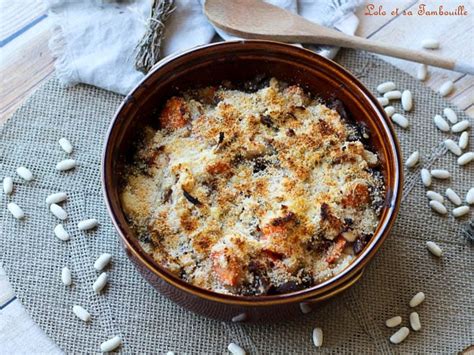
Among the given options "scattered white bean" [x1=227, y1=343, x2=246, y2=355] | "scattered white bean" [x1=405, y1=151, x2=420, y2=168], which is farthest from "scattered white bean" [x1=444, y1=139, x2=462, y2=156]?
"scattered white bean" [x1=227, y1=343, x2=246, y2=355]

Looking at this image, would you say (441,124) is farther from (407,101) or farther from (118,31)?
(118,31)

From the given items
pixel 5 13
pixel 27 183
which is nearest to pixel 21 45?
pixel 5 13

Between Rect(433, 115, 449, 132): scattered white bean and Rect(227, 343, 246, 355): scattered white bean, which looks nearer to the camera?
Rect(227, 343, 246, 355): scattered white bean

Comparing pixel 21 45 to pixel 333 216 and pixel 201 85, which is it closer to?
pixel 201 85

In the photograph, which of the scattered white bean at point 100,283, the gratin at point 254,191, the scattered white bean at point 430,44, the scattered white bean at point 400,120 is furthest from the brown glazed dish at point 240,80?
the scattered white bean at point 430,44

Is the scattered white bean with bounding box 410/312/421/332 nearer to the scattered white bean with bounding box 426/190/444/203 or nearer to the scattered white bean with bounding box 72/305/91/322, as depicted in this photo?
the scattered white bean with bounding box 426/190/444/203

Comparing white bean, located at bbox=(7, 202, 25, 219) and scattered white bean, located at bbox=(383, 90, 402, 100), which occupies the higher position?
white bean, located at bbox=(7, 202, 25, 219)

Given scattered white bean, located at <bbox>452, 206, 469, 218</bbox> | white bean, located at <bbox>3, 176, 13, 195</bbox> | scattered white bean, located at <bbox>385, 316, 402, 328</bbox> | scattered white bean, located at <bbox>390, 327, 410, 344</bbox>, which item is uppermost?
white bean, located at <bbox>3, 176, 13, 195</bbox>
